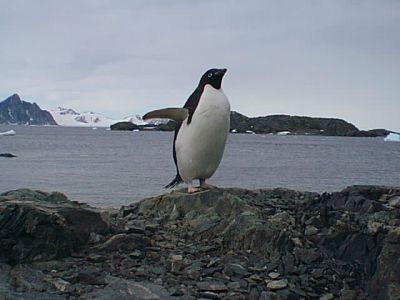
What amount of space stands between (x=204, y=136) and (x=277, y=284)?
278 cm

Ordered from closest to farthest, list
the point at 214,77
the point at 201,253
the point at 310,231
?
the point at 201,253 < the point at 310,231 < the point at 214,77

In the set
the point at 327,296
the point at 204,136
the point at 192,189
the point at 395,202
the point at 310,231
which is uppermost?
the point at 204,136

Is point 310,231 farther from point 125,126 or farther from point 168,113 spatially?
point 125,126

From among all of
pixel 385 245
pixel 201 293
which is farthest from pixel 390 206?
pixel 201 293

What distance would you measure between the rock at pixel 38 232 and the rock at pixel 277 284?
2.36 m

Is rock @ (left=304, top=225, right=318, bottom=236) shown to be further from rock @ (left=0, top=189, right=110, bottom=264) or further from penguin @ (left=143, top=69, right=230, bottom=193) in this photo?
rock @ (left=0, top=189, right=110, bottom=264)

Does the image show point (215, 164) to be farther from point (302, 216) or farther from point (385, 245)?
point (385, 245)

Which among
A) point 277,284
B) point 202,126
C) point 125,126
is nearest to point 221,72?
point 202,126

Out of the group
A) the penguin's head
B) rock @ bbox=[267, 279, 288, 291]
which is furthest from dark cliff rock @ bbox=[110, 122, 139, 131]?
rock @ bbox=[267, 279, 288, 291]

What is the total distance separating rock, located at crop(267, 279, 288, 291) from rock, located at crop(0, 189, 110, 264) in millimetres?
2363

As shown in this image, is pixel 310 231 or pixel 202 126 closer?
pixel 310 231

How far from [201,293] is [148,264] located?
0.95 m

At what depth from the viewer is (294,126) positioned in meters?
146

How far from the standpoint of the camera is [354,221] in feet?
24.9
